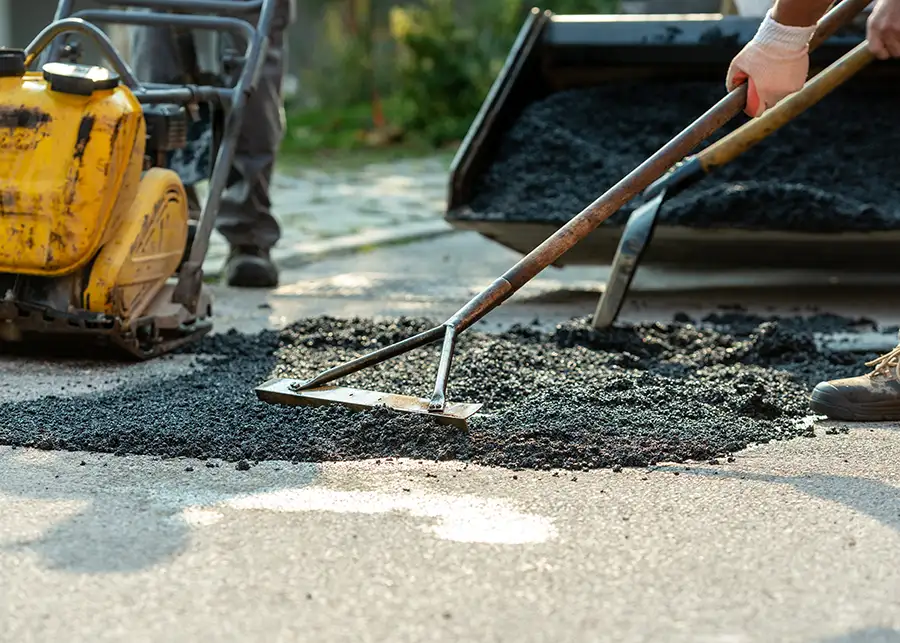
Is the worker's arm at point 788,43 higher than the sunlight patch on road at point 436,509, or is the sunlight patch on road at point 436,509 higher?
the worker's arm at point 788,43

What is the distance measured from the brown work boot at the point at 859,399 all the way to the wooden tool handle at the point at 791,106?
0.81m

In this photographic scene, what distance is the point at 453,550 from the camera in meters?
2.24

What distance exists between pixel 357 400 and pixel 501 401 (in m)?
0.39

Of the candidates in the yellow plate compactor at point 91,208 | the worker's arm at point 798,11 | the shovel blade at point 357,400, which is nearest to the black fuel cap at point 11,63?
the yellow plate compactor at point 91,208

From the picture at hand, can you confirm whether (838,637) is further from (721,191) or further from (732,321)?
(721,191)

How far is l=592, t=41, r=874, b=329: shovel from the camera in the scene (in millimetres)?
3752

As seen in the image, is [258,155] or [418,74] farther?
[418,74]

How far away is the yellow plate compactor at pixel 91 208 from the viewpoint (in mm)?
3385

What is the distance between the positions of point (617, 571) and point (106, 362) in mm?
1986

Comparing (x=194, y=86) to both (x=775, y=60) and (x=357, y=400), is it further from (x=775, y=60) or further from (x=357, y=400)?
(x=775, y=60)

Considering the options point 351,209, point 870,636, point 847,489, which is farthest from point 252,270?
point 870,636

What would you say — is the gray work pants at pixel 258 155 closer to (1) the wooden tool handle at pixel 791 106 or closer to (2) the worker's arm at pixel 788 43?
(1) the wooden tool handle at pixel 791 106

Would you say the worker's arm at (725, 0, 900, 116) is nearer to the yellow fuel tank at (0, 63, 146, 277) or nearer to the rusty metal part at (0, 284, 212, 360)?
the yellow fuel tank at (0, 63, 146, 277)

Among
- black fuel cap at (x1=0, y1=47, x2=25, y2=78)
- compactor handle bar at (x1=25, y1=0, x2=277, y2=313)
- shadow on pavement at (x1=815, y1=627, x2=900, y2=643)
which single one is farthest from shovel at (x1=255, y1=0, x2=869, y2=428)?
shadow on pavement at (x1=815, y1=627, x2=900, y2=643)
